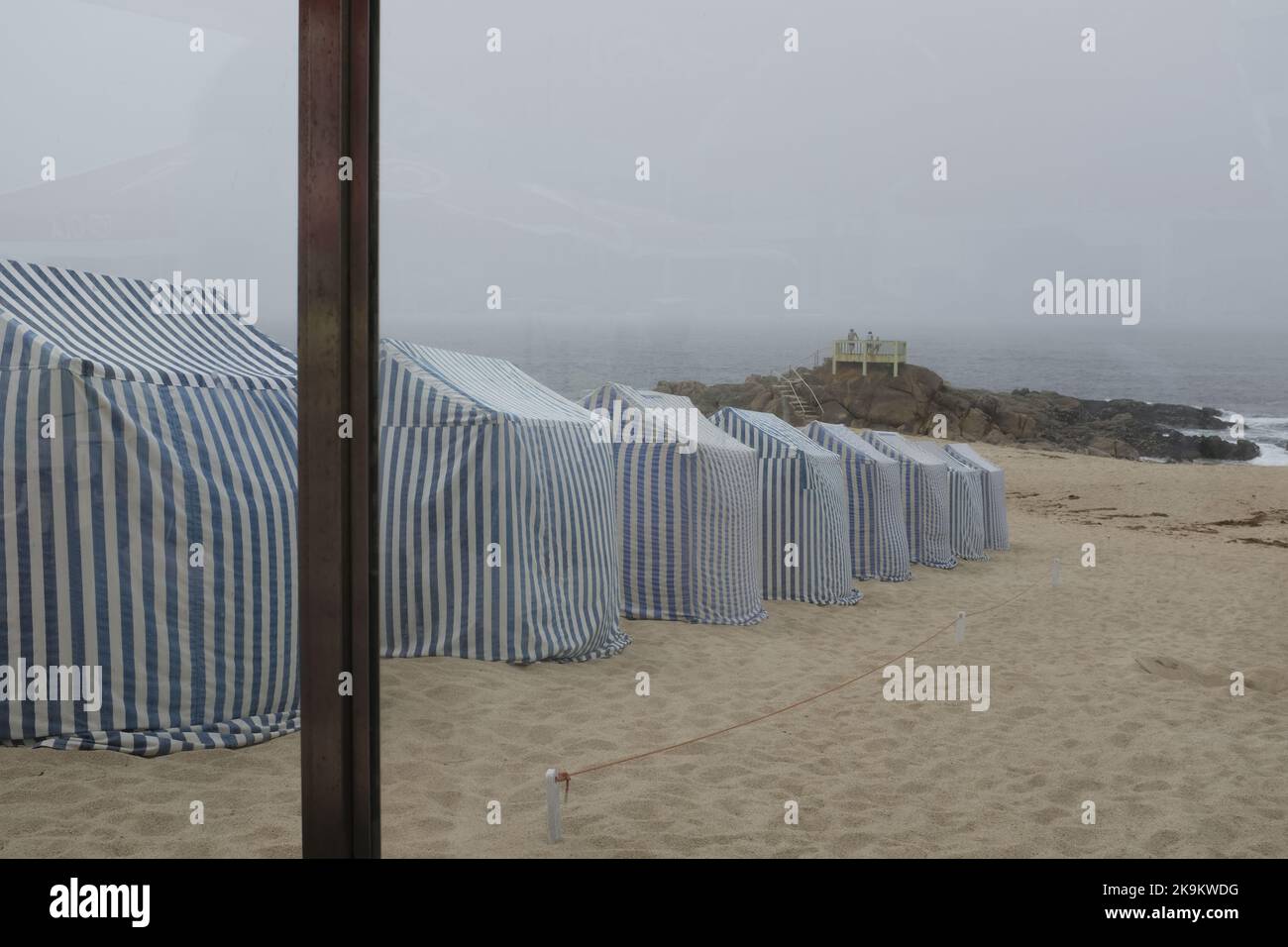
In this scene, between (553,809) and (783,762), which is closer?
(553,809)

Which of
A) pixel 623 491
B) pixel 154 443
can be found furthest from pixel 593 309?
pixel 154 443

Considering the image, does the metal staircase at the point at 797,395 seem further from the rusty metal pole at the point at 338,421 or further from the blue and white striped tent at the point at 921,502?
the rusty metal pole at the point at 338,421

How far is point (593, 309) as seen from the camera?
16.4 feet

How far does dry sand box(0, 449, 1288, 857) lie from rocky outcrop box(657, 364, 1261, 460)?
2.68 metres

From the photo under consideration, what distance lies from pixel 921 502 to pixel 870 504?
141 centimetres

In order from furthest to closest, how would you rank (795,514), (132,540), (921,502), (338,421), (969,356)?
1. (969,356)
2. (921,502)
3. (795,514)
4. (132,540)
5. (338,421)

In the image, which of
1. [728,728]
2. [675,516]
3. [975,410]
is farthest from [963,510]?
[728,728]

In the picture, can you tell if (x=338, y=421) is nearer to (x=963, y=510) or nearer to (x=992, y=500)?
(x=963, y=510)

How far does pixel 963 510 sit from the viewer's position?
458 inches

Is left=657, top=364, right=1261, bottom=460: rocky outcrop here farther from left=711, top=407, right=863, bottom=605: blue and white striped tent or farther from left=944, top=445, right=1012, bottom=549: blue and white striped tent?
left=711, top=407, right=863, bottom=605: blue and white striped tent

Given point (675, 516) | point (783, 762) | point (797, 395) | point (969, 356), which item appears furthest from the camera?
point (797, 395)

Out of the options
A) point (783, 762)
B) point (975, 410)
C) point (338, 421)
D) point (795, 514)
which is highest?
point (975, 410)
